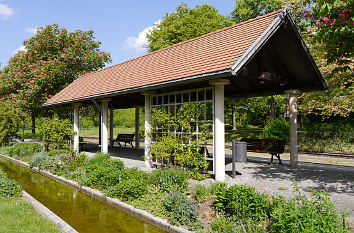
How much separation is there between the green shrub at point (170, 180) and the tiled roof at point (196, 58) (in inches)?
111

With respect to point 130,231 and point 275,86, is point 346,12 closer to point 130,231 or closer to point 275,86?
point 275,86

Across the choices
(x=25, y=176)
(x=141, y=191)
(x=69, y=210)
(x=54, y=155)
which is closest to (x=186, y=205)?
(x=141, y=191)

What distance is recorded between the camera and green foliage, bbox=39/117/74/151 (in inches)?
554

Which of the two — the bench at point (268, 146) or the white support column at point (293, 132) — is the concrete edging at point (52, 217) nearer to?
the bench at point (268, 146)

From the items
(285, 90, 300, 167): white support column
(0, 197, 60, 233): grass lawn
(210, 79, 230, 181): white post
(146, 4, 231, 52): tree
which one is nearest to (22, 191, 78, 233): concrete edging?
(0, 197, 60, 233): grass lawn

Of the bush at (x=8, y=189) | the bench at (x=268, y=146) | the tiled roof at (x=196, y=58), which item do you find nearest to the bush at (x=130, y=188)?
the bush at (x=8, y=189)

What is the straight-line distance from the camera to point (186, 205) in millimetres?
4988

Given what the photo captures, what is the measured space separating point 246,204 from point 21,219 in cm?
425

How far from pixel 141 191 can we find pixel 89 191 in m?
1.99

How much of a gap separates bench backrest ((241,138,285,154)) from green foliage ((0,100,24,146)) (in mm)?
17053

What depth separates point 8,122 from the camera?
19.0 m

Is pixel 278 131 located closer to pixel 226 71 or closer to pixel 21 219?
pixel 226 71

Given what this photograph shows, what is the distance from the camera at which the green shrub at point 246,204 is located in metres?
4.56

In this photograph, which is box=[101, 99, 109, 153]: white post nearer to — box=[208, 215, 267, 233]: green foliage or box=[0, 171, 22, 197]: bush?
box=[0, 171, 22, 197]: bush
